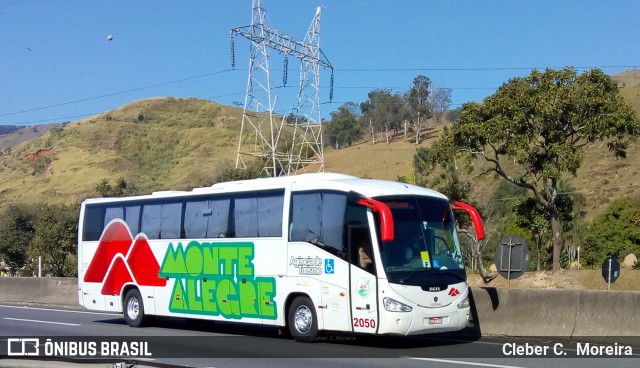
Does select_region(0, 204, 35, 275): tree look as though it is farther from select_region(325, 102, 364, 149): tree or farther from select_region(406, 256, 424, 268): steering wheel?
select_region(325, 102, 364, 149): tree

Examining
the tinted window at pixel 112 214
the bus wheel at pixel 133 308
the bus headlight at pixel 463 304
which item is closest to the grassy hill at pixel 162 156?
the tinted window at pixel 112 214

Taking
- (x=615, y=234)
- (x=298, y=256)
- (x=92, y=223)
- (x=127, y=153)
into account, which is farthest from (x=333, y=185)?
(x=127, y=153)

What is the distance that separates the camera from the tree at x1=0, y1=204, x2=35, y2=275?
4966 cm

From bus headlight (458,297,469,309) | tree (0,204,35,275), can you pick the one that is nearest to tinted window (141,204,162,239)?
bus headlight (458,297,469,309)

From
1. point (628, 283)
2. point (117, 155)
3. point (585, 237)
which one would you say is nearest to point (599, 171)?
point (585, 237)

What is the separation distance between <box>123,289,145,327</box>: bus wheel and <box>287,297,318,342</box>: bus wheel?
215 inches

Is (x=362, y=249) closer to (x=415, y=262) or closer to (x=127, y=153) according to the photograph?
(x=415, y=262)

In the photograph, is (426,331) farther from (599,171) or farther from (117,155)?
(117,155)

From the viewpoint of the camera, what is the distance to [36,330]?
19922 mm

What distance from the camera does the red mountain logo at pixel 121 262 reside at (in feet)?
68.2

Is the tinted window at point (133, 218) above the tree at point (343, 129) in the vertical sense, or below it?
below

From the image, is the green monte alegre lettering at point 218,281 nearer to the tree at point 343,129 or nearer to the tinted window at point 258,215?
the tinted window at point 258,215

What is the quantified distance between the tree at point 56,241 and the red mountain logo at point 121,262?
800 inches

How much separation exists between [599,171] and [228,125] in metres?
86.7
